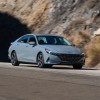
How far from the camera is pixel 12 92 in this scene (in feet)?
42.6

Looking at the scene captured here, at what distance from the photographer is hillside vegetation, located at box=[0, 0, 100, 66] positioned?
3216 cm

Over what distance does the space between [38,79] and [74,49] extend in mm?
6303

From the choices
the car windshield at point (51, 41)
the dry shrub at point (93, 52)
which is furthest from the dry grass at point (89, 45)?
the car windshield at point (51, 41)

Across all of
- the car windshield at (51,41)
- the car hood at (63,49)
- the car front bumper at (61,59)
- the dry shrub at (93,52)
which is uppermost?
the car windshield at (51,41)

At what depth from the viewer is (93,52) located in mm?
27297

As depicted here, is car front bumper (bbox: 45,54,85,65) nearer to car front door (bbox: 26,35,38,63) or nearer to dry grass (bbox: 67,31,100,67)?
car front door (bbox: 26,35,38,63)

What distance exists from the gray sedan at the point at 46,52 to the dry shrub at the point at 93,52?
265 centimetres

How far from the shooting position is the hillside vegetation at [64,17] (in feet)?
105

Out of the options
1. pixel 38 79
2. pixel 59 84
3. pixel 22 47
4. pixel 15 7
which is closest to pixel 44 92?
pixel 59 84

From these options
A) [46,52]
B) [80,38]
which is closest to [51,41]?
[46,52]

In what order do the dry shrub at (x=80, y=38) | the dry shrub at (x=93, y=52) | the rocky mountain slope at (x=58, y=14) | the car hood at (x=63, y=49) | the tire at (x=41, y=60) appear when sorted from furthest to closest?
the rocky mountain slope at (x=58, y=14), the dry shrub at (x=80, y=38), the dry shrub at (x=93, y=52), the tire at (x=41, y=60), the car hood at (x=63, y=49)

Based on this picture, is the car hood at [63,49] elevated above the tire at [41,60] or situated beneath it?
elevated above

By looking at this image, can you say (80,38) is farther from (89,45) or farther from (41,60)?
(41,60)

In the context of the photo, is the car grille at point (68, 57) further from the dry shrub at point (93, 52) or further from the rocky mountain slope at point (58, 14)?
the rocky mountain slope at point (58, 14)
